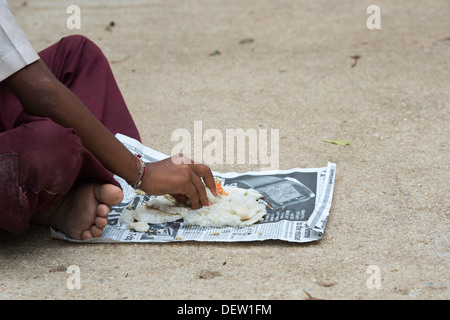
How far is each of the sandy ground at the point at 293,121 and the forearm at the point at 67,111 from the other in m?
0.30

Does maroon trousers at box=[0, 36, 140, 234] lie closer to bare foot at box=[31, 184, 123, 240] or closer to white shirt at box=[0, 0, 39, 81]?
bare foot at box=[31, 184, 123, 240]

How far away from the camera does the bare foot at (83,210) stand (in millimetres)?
1946

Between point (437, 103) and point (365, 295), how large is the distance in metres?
1.75

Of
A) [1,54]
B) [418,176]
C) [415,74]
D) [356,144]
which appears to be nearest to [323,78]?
[415,74]

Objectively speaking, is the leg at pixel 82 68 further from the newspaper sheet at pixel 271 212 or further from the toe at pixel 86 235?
the toe at pixel 86 235

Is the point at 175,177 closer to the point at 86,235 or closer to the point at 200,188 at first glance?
the point at 200,188

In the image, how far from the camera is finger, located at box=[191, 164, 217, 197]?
2.05 metres

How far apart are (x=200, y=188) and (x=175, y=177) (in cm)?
12

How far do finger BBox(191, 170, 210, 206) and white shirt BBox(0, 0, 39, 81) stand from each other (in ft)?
2.14

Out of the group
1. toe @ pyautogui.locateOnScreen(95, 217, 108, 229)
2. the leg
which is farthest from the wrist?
the leg

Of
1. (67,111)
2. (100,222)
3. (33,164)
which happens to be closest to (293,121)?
(100,222)

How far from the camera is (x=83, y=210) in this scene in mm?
1969

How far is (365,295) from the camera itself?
1687 millimetres

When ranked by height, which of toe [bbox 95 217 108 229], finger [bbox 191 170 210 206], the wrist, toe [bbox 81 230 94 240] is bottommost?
toe [bbox 81 230 94 240]
